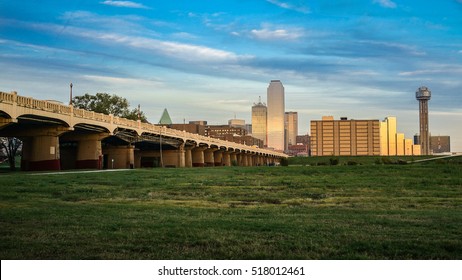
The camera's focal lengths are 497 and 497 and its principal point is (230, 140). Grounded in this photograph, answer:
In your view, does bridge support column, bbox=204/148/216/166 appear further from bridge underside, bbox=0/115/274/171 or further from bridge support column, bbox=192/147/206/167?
bridge underside, bbox=0/115/274/171

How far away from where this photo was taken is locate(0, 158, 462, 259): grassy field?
33.9ft

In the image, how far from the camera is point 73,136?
76.1 m

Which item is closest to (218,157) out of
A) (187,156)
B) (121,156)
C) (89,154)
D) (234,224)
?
(187,156)

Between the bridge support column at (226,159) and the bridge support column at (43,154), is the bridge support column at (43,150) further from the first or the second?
the bridge support column at (226,159)

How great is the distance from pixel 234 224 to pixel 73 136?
219ft

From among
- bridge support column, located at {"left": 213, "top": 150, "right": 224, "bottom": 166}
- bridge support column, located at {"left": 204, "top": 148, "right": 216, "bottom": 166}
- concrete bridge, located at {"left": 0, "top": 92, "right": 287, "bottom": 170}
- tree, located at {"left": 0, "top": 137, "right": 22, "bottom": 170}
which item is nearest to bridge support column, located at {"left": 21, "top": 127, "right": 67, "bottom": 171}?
concrete bridge, located at {"left": 0, "top": 92, "right": 287, "bottom": 170}

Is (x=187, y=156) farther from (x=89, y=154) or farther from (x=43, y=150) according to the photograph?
(x=43, y=150)

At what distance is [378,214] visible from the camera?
16.7 m

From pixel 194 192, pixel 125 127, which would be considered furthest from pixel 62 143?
pixel 194 192

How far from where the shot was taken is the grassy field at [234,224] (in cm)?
1034

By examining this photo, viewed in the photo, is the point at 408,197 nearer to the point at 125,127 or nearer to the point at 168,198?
the point at 168,198

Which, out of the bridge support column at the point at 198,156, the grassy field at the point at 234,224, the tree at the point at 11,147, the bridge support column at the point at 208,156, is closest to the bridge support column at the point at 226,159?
the bridge support column at the point at 208,156

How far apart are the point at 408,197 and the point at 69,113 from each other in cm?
4814

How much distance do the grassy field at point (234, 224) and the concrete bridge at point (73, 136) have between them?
29533 millimetres
